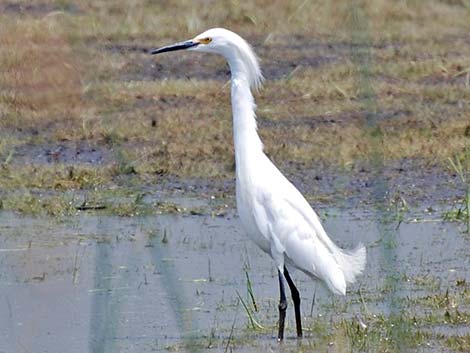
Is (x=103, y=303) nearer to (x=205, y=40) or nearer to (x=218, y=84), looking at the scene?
(x=205, y=40)

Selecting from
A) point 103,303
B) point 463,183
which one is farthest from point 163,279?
point 463,183

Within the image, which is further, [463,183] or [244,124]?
[463,183]

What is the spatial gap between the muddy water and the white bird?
0.22m

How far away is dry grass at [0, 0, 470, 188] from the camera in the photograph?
1056cm

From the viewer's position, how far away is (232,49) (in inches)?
275

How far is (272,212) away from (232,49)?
2.73ft

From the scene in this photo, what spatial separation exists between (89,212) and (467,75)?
4664 mm

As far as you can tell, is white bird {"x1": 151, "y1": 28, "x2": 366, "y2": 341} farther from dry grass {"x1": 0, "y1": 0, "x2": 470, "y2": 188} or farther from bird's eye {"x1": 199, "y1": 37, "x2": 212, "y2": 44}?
dry grass {"x1": 0, "y1": 0, "x2": 470, "y2": 188}

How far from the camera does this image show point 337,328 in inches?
257

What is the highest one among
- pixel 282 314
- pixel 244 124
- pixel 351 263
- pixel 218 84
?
pixel 244 124

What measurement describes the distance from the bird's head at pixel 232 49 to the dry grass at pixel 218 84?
6.03ft

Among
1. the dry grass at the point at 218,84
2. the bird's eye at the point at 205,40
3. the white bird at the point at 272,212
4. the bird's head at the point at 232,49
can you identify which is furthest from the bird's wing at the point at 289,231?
the dry grass at the point at 218,84

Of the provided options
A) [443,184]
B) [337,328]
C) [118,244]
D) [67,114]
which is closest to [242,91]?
[337,328]

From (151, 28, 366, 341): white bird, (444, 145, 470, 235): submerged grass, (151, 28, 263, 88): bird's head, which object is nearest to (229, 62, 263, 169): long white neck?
(151, 28, 366, 341): white bird
